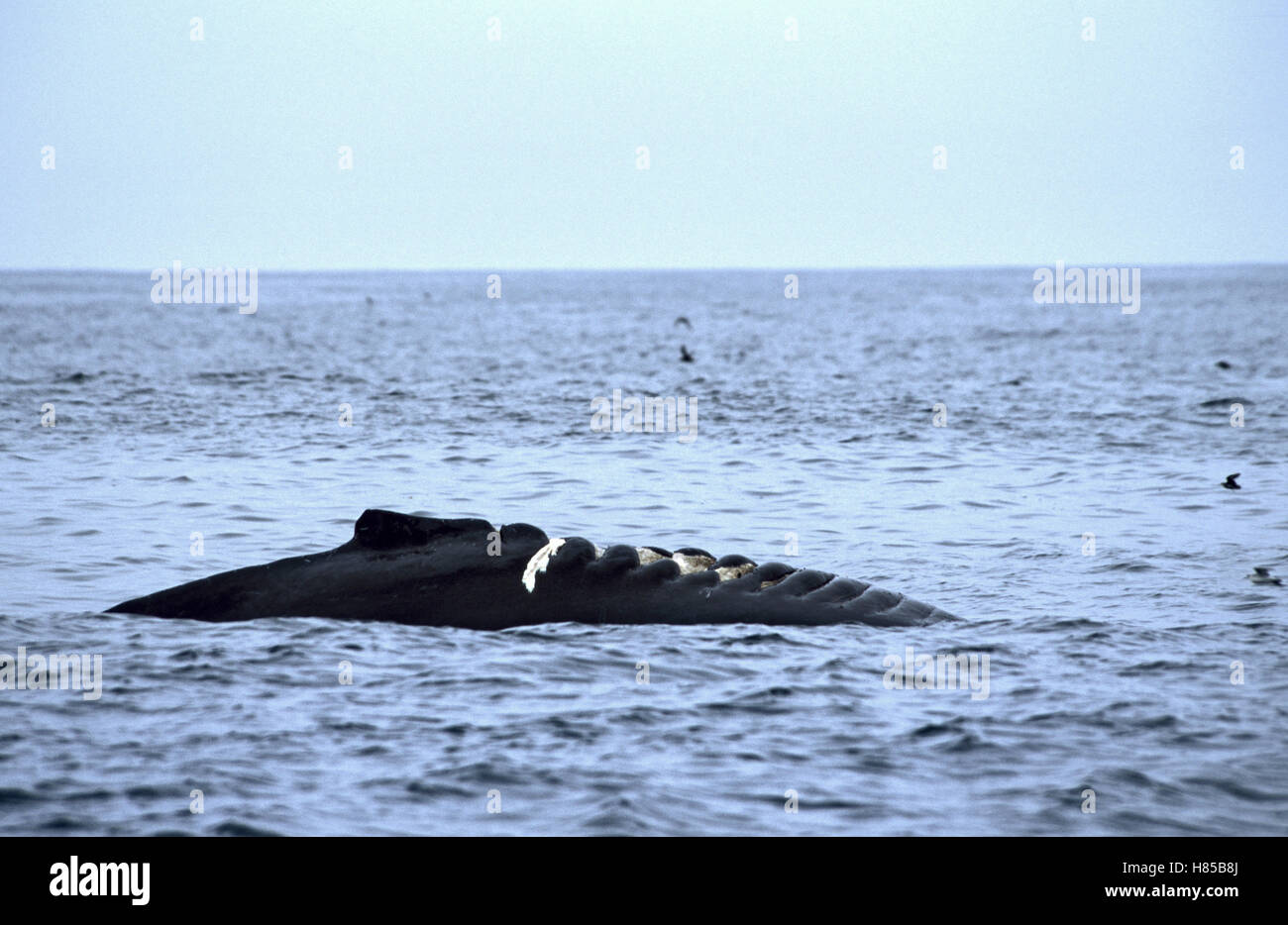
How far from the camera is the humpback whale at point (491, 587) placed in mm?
11484

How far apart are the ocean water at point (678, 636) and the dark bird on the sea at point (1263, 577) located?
9.4 inches

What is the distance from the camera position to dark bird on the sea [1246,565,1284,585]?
14.3m

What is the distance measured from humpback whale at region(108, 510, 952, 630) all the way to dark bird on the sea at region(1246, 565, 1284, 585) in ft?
14.9

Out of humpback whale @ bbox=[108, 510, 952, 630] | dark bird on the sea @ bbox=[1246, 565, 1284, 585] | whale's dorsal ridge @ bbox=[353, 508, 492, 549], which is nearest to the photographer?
whale's dorsal ridge @ bbox=[353, 508, 492, 549]

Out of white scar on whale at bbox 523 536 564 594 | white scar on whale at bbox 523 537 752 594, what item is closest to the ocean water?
white scar on whale at bbox 523 536 564 594

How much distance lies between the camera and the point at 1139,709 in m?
9.88

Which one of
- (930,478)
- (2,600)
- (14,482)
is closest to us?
(2,600)

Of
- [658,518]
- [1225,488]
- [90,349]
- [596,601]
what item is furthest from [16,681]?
[90,349]

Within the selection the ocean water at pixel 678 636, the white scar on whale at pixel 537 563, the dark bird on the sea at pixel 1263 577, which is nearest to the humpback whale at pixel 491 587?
the white scar on whale at pixel 537 563

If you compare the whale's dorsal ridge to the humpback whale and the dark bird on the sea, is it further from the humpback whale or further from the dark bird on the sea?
the dark bird on the sea

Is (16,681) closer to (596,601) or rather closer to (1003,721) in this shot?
(596,601)

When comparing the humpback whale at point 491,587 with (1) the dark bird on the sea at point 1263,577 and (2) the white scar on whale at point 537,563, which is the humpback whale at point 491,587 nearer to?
(2) the white scar on whale at point 537,563
